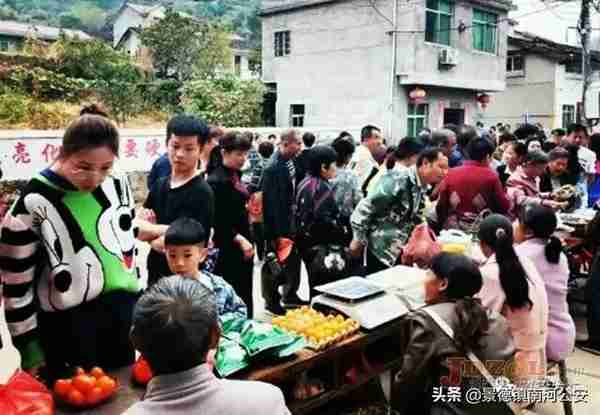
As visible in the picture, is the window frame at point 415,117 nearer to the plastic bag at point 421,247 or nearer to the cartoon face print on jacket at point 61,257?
the plastic bag at point 421,247

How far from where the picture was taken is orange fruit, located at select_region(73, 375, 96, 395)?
1971 mm

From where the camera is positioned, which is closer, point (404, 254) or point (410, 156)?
point (404, 254)

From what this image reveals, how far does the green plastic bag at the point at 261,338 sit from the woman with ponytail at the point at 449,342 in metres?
0.55

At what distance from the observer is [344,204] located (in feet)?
14.9

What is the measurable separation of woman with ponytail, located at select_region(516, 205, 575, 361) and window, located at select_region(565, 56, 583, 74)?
22223 mm

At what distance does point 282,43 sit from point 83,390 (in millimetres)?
18438

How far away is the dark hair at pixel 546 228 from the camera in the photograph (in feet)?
11.2

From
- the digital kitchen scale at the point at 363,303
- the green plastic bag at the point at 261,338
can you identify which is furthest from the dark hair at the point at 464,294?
the green plastic bag at the point at 261,338

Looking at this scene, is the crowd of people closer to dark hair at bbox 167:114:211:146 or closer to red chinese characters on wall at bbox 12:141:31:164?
dark hair at bbox 167:114:211:146

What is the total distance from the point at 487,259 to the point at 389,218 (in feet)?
3.28

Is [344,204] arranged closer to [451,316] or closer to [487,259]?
[487,259]

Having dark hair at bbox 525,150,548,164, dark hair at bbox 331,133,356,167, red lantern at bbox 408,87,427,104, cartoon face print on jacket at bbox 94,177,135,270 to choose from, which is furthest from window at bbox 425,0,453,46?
cartoon face print on jacket at bbox 94,177,135,270

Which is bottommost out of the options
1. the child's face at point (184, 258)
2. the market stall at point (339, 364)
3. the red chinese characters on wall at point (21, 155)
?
the market stall at point (339, 364)

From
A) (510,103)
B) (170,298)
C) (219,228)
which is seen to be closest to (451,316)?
(170,298)
